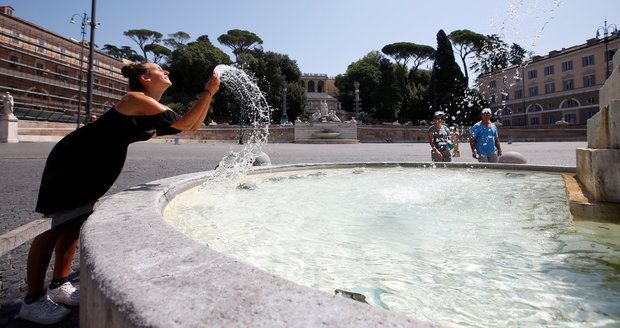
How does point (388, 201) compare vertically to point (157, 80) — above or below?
below

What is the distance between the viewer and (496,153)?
7.54m

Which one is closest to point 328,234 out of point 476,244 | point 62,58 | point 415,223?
point 415,223

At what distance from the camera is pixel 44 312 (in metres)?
1.85

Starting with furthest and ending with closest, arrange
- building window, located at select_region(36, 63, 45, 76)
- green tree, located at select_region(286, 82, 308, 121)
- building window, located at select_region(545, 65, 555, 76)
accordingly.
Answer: green tree, located at select_region(286, 82, 308, 121), building window, located at select_region(545, 65, 555, 76), building window, located at select_region(36, 63, 45, 76)

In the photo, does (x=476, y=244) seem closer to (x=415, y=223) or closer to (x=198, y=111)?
(x=415, y=223)

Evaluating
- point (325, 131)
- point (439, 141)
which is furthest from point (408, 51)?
point (439, 141)

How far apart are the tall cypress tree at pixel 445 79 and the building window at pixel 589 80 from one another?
1439 cm

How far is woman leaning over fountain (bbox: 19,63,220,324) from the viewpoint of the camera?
191 centimetres

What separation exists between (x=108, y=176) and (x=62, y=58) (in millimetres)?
60740

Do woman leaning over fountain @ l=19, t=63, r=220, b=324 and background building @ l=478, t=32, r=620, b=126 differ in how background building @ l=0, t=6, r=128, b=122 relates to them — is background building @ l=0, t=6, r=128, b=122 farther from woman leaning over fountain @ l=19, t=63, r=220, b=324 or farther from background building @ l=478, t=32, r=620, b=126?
background building @ l=478, t=32, r=620, b=126

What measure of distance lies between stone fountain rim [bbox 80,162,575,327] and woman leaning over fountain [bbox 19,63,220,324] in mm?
517

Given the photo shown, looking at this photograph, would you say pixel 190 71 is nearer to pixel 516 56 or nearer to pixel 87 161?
pixel 516 56

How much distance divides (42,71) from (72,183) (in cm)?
5579

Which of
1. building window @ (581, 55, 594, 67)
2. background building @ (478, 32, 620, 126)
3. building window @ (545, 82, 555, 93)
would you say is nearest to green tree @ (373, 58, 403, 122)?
background building @ (478, 32, 620, 126)
